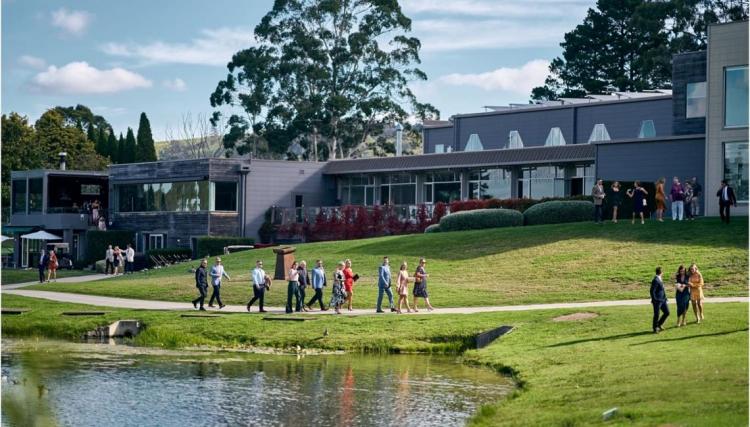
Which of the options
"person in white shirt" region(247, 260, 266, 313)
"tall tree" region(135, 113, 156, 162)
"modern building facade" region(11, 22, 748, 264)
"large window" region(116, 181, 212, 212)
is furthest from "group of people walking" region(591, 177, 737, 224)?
"tall tree" region(135, 113, 156, 162)

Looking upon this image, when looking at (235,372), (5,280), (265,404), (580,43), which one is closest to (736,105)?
(235,372)

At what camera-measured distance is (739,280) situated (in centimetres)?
3859

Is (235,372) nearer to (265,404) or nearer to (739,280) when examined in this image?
(265,404)

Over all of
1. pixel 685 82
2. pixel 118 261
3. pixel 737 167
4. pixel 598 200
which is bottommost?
A: pixel 118 261

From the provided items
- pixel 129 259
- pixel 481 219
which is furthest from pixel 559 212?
pixel 129 259

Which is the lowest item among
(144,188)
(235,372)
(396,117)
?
(235,372)

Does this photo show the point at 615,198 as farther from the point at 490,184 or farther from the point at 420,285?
the point at 490,184

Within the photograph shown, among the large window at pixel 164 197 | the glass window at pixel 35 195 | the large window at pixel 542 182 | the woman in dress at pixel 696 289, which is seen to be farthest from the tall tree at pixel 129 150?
the woman in dress at pixel 696 289

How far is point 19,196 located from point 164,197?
14.6 metres

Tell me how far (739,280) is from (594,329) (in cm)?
976

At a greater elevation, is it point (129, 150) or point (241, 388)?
point (129, 150)

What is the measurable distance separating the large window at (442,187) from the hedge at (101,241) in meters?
18.2

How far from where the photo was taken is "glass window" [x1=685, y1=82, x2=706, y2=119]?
56.0 m

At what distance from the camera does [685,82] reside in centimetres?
5675
